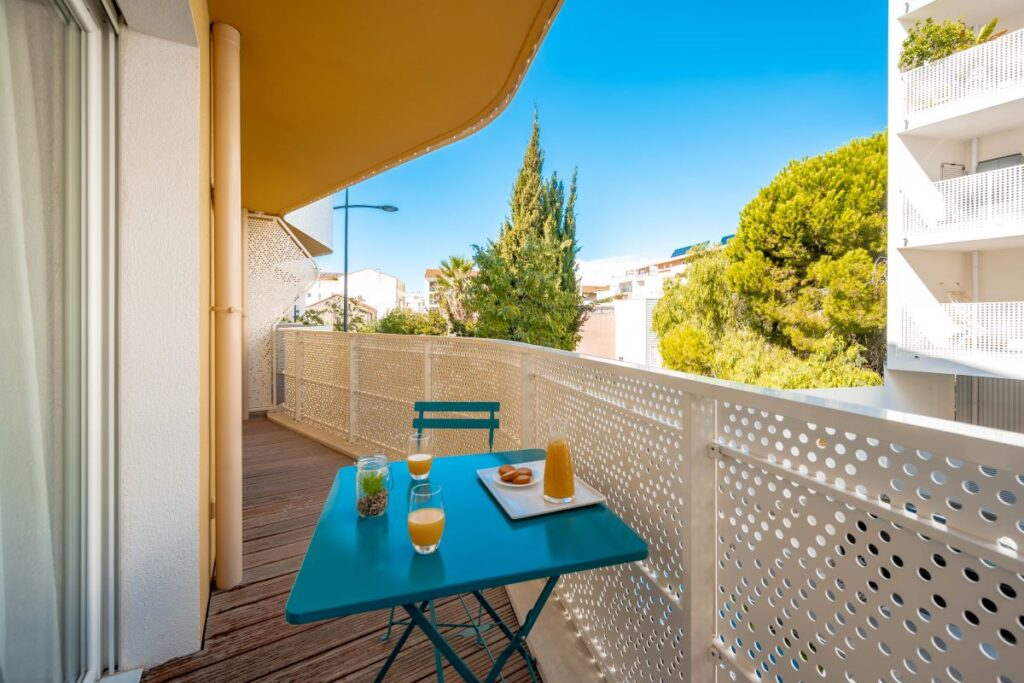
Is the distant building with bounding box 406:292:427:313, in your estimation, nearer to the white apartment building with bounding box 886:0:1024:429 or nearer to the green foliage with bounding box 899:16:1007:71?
the white apartment building with bounding box 886:0:1024:429

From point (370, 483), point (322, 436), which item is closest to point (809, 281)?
point (322, 436)

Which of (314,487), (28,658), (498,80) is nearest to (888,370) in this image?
(498,80)

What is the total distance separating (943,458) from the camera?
0.67 m

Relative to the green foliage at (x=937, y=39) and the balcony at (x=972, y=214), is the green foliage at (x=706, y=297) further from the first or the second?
the green foliage at (x=937, y=39)

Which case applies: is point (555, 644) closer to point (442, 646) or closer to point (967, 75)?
point (442, 646)

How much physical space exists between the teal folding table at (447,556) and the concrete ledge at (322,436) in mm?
3039

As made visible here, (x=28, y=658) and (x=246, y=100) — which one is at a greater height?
(x=246, y=100)

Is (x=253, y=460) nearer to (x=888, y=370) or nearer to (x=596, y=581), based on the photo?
(x=596, y=581)

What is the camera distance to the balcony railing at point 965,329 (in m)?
7.05

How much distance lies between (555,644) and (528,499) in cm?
98

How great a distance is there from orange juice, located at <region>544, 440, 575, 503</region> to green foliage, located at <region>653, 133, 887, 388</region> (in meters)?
11.2

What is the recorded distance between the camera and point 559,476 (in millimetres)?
1473

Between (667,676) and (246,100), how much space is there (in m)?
4.15

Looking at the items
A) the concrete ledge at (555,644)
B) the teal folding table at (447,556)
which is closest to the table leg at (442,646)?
the teal folding table at (447,556)
